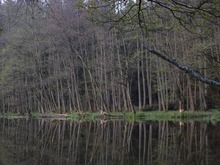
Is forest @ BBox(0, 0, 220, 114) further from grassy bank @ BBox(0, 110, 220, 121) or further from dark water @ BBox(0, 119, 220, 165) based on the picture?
dark water @ BBox(0, 119, 220, 165)

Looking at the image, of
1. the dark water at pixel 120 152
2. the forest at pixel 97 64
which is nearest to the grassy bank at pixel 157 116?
the forest at pixel 97 64

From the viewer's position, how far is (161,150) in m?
8.41

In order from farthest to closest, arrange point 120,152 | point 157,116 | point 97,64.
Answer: point 97,64 < point 157,116 < point 120,152

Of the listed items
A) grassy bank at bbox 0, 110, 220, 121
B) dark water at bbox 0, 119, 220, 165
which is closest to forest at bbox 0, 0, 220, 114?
grassy bank at bbox 0, 110, 220, 121

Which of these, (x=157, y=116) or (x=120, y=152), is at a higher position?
(x=157, y=116)

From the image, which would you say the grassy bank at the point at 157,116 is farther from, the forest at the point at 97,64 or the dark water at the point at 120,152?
the dark water at the point at 120,152

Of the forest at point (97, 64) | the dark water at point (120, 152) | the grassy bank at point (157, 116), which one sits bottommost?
the dark water at point (120, 152)

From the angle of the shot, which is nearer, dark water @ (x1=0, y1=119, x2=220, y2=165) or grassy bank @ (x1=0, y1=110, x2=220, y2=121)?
dark water @ (x1=0, y1=119, x2=220, y2=165)

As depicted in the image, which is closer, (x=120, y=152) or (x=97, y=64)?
(x=120, y=152)

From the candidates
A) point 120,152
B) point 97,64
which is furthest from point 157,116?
point 120,152

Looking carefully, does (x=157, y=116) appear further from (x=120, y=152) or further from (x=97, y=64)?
(x=120, y=152)

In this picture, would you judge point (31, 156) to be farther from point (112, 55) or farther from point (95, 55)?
point (95, 55)

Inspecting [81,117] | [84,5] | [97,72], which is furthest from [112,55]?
[84,5]

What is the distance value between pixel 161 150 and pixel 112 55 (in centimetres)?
1963
